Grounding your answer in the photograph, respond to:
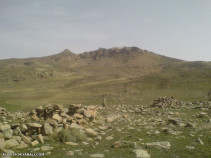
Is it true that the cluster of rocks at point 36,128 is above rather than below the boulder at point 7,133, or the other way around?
below

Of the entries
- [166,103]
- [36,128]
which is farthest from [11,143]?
[166,103]

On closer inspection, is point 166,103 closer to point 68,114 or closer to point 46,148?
point 68,114

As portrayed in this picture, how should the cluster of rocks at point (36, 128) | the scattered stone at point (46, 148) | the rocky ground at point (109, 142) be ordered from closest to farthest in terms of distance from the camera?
1. the rocky ground at point (109, 142)
2. the scattered stone at point (46, 148)
3. the cluster of rocks at point (36, 128)

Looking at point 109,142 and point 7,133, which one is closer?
point 7,133

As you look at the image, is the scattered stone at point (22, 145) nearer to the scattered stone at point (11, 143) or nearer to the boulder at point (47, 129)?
the scattered stone at point (11, 143)

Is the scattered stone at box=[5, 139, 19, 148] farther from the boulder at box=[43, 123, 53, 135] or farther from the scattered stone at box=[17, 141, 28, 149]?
the boulder at box=[43, 123, 53, 135]

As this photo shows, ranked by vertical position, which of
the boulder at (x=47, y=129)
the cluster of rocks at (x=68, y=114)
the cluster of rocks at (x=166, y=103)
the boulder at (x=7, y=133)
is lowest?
the cluster of rocks at (x=166, y=103)

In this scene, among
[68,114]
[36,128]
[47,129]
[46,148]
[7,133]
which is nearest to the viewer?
[46,148]

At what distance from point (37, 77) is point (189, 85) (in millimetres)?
85276

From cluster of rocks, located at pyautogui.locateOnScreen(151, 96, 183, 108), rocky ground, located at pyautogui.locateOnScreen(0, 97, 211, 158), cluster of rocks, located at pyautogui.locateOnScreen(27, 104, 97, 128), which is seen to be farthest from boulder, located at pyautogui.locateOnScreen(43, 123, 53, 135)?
cluster of rocks, located at pyautogui.locateOnScreen(151, 96, 183, 108)

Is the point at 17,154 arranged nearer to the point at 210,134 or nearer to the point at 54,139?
the point at 54,139

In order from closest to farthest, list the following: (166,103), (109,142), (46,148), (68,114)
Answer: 1. (46,148)
2. (109,142)
3. (68,114)
4. (166,103)

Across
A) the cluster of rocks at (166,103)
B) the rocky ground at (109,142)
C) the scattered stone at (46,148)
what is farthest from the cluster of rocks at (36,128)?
the cluster of rocks at (166,103)

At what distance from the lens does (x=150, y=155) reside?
7891 millimetres
